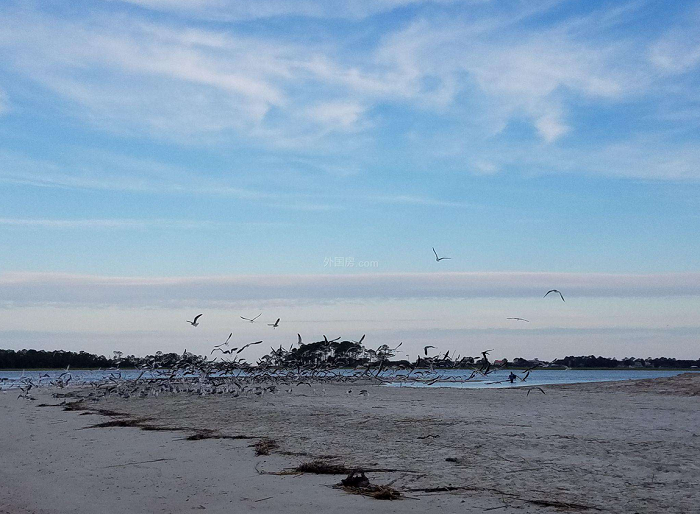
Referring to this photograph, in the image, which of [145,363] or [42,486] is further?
[145,363]

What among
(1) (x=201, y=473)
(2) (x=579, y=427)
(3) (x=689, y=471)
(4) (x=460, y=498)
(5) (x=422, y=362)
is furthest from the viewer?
(5) (x=422, y=362)

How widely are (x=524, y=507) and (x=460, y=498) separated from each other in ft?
2.43

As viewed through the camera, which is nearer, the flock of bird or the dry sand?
the dry sand

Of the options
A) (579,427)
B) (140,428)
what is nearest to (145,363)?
(140,428)

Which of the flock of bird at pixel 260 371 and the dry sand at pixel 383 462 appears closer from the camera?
the dry sand at pixel 383 462

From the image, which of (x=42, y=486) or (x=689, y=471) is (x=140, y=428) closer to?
(x=42, y=486)

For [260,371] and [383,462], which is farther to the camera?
[260,371]

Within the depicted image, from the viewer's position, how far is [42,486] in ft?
29.1

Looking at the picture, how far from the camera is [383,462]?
9797 mm

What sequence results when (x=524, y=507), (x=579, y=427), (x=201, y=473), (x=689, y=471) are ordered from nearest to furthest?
1. (x=524, y=507)
2. (x=689, y=471)
3. (x=201, y=473)
4. (x=579, y=427)

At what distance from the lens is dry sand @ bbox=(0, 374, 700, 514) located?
746 cm

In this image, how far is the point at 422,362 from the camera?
3081 centimetres

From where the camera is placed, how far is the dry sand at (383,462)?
24.5 feet

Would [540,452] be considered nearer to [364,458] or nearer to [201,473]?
[364,458]
